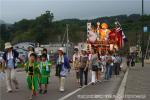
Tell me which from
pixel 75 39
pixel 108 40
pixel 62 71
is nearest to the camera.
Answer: pixel 62 71

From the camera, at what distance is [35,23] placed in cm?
12444

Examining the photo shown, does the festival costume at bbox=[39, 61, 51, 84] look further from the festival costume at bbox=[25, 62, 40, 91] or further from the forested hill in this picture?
the forested hill

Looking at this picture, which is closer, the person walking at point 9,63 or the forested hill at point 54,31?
the person walking at point 9,63

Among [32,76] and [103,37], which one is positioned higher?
[103,37]

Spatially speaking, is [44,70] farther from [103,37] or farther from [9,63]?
[103,37]

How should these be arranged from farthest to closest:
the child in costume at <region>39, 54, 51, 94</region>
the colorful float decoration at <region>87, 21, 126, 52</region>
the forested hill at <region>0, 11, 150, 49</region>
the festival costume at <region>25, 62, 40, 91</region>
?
the forested hill at <region>0, 11, 150, 49</region>
the colorful float decoration at <region>87, 21, 126, 52</region>
the child in costume at <region>39, 54, 51, 94</region>
the festival costume at <region>25, 62, 40, 91</region>

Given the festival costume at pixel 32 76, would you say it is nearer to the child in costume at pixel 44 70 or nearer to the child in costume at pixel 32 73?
the child in costume at pixel 32 73

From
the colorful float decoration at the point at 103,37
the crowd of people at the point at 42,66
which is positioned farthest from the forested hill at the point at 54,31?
the crowd of people at the point at 42,66

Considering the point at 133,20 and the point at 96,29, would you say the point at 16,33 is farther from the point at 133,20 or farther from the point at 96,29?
the point at 96,29

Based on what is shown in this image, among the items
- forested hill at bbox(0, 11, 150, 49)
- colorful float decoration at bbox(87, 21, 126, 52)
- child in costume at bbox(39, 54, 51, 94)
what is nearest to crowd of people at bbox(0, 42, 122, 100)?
child in costume at bbox(39, 54, 51, 94)

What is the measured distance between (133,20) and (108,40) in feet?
204

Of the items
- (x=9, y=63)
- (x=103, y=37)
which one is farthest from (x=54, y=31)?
(x=9, y=63)

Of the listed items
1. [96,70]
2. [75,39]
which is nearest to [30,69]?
[96,70]

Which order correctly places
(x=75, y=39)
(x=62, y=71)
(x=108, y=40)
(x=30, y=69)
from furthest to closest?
(x=75, y=39) → (x=108, y=40) → (x=62, y=71) → (x=30, y=69)
